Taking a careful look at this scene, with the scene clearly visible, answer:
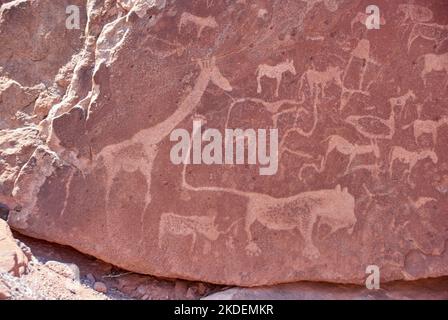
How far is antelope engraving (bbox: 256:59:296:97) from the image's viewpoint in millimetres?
2822

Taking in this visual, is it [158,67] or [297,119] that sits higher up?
[158,67]

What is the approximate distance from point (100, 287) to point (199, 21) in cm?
141

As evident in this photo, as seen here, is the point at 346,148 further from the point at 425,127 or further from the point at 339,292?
the point at 339,292

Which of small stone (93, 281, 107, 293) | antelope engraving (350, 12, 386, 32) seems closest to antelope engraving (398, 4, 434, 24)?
antelope engraving (350, 12, 386, 32)

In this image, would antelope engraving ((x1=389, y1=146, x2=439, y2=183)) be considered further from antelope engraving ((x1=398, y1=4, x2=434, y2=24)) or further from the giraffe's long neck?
the giraffe's long neck

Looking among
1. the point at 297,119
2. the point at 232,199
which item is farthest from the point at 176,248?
the point at 297,119

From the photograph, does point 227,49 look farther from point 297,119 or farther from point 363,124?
point 363,124

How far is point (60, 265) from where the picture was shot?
9.11 ft

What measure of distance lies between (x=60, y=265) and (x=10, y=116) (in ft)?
2.85

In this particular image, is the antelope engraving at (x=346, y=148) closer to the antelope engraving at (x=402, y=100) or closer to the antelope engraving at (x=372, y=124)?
the antelope engraving at (x=372, y=124)

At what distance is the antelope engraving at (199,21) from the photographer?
283 cm
